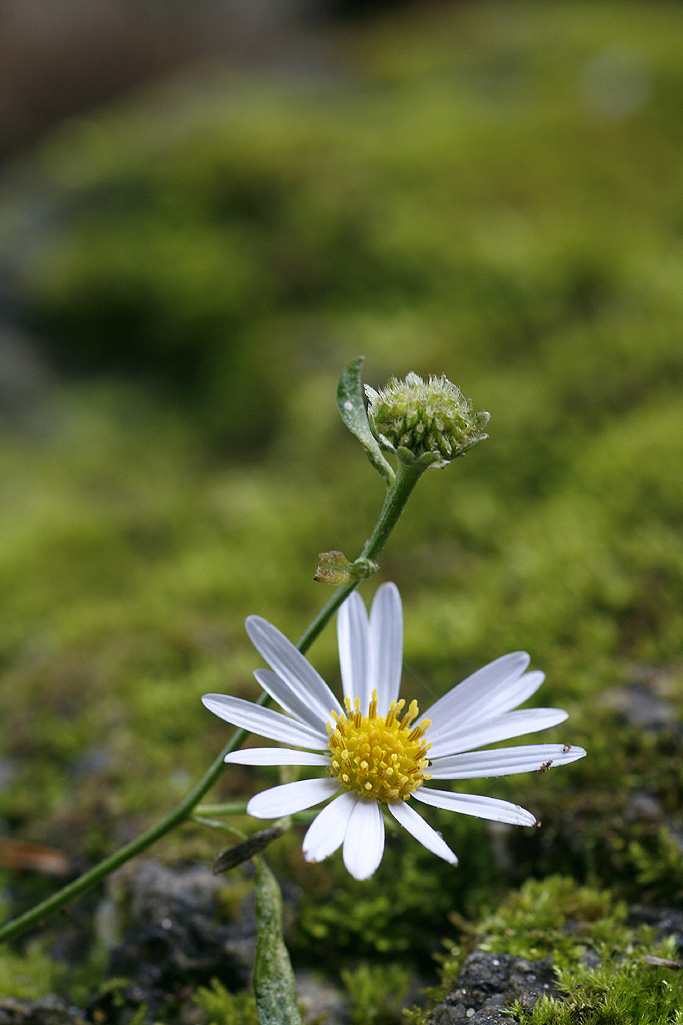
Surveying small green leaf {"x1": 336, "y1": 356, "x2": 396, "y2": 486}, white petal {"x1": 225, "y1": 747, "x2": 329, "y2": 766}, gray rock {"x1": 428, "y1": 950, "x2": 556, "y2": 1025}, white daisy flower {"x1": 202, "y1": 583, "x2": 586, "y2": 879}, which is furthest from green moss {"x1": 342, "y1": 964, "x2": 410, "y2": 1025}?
small green leaf {"x1": 336, "y1": 356, "x2": 396, "y2": 486}

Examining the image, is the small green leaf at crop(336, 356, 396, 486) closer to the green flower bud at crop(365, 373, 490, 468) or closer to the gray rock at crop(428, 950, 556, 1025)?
the green flower bud at crop(365, 373, 490, 468)

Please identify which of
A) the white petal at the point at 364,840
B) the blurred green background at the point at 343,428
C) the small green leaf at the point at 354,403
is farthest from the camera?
the blurred green background at the point at 343,428

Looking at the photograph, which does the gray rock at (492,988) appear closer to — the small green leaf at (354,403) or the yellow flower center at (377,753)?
the yellow flower center at (377,753)

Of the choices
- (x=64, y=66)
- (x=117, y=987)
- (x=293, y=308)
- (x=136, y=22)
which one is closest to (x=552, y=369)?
(x=293, y=308)

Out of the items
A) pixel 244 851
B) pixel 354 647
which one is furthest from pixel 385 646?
pixel 244 851

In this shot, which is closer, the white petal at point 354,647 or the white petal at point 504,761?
the white petal at point 504,761

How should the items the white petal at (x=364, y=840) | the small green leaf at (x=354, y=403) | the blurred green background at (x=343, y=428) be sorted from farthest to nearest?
1. the blurred green background at (x=343, y=428)
2. the small green leaf at (x=354, y=403)
3. the white petal at (x=364, y=840)

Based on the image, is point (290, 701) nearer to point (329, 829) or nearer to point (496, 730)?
point (329, 829)

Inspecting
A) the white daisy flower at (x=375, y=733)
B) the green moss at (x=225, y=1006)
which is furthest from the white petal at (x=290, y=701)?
the green moss at (x=225, y=1006)
